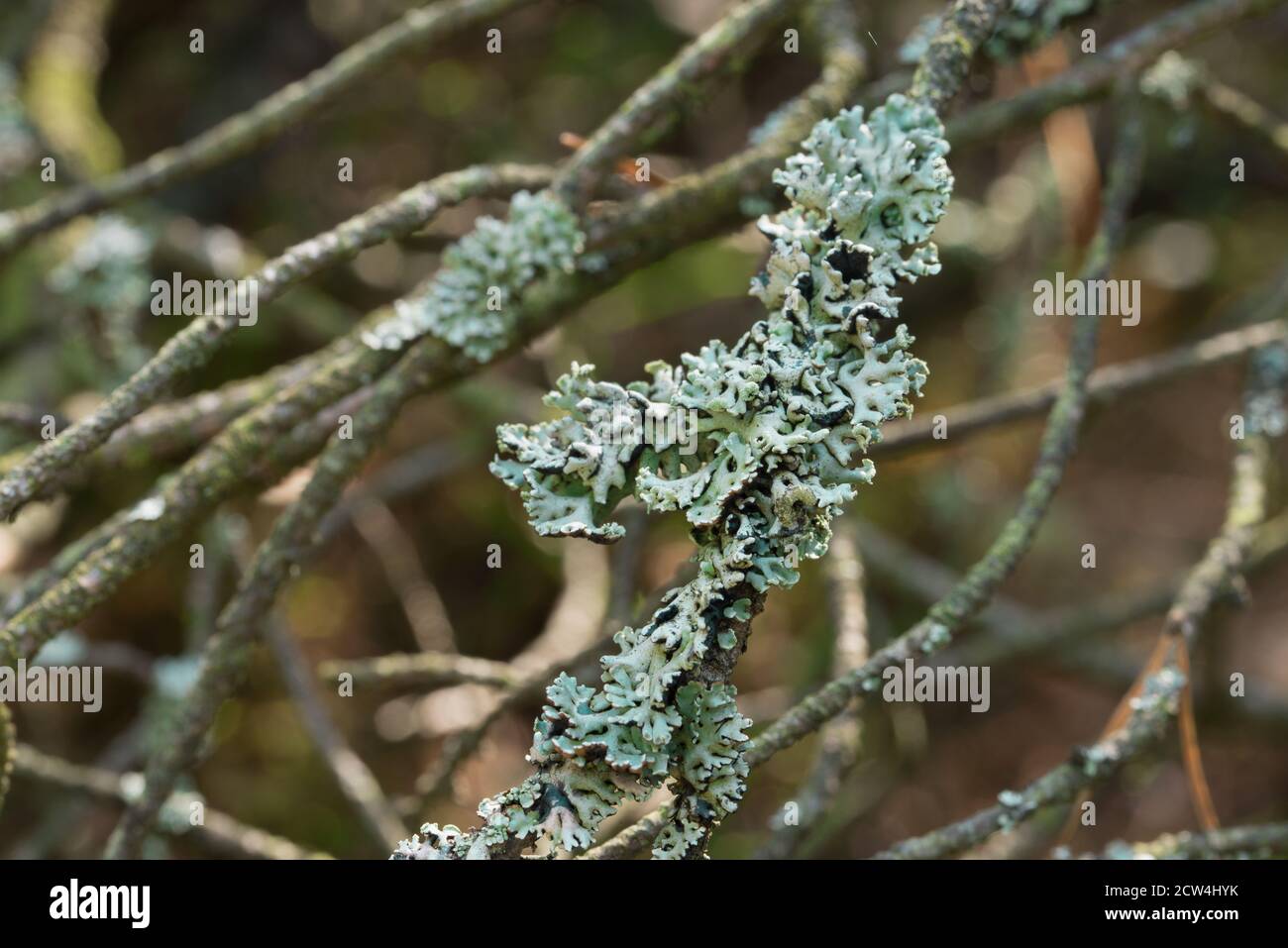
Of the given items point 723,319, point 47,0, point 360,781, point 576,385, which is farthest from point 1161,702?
point 47,0

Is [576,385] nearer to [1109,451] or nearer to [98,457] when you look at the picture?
[98,457]

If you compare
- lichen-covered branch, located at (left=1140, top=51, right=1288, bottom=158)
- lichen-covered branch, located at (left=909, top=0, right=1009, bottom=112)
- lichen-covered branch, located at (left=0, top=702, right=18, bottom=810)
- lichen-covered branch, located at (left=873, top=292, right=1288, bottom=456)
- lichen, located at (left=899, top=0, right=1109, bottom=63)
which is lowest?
lichen-covered branch, located at (left=0, top=702, right=18, bottom=810)

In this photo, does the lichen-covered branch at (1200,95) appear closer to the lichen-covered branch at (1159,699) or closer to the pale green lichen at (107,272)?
the lichen-covered branch at (1159,699)

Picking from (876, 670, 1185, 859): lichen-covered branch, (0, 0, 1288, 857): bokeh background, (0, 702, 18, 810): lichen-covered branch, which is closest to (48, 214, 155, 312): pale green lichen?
(0, 0, 1288, 857): bokeh background

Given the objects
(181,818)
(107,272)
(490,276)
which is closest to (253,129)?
(490,276)

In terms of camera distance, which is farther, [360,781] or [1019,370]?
[1019,370]

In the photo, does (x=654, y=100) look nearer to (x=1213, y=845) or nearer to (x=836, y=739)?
(x=836, y=739)

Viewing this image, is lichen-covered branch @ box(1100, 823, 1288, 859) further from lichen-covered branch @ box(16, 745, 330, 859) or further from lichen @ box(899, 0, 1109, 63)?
lichen-covered branch @ box(16, 745, 330, 859)
